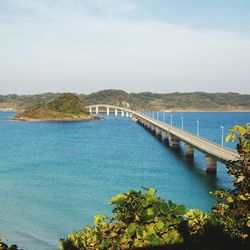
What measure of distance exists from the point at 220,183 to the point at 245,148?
157ft

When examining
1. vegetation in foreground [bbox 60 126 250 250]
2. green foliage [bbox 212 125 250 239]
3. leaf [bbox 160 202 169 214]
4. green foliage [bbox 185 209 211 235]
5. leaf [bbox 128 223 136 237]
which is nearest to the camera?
green foliage [bbox 212 125 250 239]

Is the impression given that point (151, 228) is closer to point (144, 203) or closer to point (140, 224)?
point (140, 224)

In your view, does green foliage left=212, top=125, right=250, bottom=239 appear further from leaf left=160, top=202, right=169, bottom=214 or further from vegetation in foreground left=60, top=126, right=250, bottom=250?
leaf left=160, top=202, right=169, bottom=214

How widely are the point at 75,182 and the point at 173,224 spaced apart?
45891mm

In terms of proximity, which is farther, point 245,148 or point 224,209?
point 224,209

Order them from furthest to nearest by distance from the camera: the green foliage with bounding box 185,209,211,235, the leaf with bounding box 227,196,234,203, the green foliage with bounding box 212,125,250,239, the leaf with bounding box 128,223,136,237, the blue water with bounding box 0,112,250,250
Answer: the blue water with bounding box 0,112,250,250 → the green foliage with bounding box 185,209,211,235 → the leaf with bounding box 128,223,136,237 → the leaf with bounding box 227,196,234,203 → the green foliage with bounding box 212,125,250,239

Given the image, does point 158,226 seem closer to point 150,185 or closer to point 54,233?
point 54,233

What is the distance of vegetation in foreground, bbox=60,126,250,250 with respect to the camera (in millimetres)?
8844

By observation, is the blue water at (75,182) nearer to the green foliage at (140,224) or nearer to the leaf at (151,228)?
the green foliage at (140,224)

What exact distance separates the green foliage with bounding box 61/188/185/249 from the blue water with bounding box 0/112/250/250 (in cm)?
2076

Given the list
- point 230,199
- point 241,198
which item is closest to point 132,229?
point 230,199

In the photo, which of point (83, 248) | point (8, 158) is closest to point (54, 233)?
point (83, 248)

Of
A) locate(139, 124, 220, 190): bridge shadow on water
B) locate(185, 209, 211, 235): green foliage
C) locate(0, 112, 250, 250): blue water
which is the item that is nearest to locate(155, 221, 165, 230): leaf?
locate(185, 209, 211, 235): green foliage

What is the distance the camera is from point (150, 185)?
53.3m
